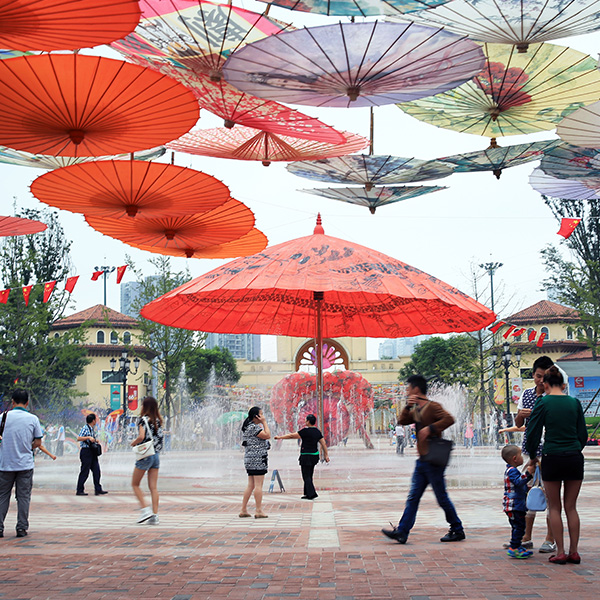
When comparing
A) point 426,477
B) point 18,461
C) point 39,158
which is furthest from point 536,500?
point 39,158

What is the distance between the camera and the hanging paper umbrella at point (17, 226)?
11227 millimetres

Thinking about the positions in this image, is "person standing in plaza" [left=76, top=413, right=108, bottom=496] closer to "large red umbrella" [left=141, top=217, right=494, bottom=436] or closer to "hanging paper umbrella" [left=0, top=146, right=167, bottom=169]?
"large red umbrella" [left=141, top=217, right=494, bottom=436]

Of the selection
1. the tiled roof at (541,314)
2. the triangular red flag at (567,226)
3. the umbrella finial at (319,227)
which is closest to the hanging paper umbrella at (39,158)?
the umbrella finial at (319,227)

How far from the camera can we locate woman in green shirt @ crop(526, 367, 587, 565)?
240 inches

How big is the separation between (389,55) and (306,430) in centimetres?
637

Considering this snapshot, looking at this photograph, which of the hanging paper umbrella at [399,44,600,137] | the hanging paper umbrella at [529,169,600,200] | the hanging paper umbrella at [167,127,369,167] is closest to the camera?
the hanging paper umbrella at [399,44,600,137]

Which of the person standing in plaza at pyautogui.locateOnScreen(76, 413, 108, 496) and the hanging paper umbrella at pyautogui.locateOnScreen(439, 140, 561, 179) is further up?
the hanging paper umbrella at pyautogui.locateOnScreen(439, 140, 561, 179)

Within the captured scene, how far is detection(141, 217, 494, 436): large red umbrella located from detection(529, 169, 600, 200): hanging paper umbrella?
2.41 meters

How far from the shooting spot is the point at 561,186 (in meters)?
12.7

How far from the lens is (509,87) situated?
34.3 feet

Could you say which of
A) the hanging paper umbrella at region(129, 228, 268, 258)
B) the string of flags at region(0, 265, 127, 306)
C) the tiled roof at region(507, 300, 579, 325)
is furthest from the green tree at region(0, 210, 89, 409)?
the tiled roof at region(507, 300, 579, 325)

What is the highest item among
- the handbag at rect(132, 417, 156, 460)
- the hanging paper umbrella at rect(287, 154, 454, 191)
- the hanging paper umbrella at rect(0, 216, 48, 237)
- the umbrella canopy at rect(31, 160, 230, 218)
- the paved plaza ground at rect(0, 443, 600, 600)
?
the hanging paper umbrella at rect(287, 154, 454, 191)

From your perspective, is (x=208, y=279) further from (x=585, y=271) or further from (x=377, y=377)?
(x=377, y=377)

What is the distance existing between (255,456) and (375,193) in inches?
259
